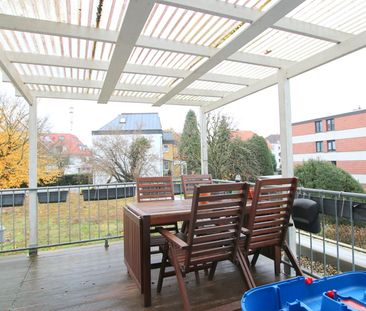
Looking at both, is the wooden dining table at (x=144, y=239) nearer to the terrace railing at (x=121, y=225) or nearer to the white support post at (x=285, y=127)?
the terrace railing at (x=121, y=225)

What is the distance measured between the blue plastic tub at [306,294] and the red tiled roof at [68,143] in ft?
32.9

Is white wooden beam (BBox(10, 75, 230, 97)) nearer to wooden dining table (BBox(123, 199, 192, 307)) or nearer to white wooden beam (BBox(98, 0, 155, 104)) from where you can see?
white wooden beam (BBox(98, 0, 155, 104))

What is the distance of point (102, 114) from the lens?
13.8m

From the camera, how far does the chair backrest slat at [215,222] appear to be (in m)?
1.86

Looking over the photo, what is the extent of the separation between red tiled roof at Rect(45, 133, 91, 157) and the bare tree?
0.59 metres

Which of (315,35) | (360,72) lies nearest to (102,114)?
(360,72)

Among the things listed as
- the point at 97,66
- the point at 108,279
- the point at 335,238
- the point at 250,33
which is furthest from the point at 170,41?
the point at 335,238

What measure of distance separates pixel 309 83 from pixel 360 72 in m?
2.31

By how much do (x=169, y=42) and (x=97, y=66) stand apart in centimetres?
102

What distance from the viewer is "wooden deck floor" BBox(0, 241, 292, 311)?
2.24 m

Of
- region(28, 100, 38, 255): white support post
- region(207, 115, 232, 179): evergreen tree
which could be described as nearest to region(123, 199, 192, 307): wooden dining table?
region(28, 100, 38, 255): white support post

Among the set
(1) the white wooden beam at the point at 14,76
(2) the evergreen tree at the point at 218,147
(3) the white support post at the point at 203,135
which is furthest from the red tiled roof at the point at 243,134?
(1) the white wooden beam at the point at 14,76

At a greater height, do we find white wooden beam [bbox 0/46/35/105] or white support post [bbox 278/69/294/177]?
white wooden beam [bbox 0/46/35/105]

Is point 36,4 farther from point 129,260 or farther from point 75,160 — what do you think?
point 75,160
